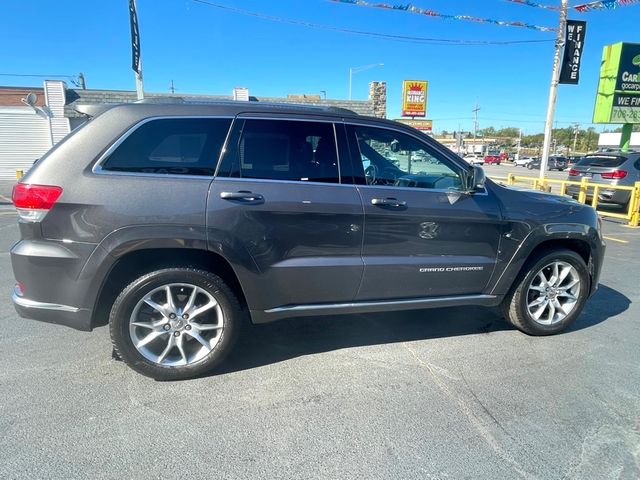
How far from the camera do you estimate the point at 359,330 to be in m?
3.85

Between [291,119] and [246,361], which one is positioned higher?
[291,119]

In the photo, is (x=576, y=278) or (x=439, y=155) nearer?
(x=439, y=155)

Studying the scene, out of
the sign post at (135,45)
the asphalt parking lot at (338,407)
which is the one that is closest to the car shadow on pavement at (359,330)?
the asphalt parking lot at (338,407)

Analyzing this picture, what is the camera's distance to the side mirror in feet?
10.5

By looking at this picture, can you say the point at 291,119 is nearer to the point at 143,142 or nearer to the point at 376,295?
the point at 143,142

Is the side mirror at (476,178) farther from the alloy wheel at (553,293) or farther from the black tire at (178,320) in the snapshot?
the black tire at (178,320)

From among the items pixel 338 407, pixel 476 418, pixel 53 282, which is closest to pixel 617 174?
pixel 476 418

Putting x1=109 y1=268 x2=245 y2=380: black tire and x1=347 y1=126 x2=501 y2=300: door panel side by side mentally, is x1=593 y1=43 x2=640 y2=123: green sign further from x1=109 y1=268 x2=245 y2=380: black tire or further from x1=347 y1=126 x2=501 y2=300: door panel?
x1=109 y1=268 x2=245 y2=380: black tire

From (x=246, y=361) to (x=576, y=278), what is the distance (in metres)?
3.13

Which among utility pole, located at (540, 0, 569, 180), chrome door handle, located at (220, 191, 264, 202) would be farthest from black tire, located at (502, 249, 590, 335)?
utility pole, located at (540, 0, 569, 180)

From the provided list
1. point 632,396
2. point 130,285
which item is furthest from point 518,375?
point 130,285

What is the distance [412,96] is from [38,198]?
32965 millimetres

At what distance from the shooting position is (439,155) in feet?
11.0

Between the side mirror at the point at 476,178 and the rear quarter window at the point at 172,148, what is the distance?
1.94m
